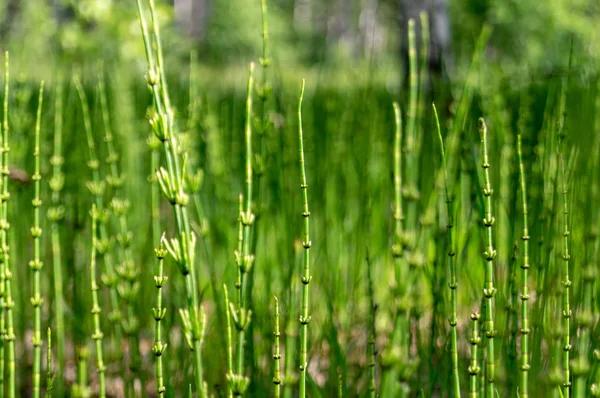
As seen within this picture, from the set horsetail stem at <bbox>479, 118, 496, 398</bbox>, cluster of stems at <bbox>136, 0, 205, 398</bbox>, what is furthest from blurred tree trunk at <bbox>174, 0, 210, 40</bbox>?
horsetail stem at <bbox>479, 118, 496, 398</bbox>

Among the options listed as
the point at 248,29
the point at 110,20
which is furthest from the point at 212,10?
the point at 110,20

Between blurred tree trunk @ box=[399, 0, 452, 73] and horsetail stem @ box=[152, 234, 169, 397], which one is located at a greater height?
blurred tree trunk @ box=[399, 0, 452, 73]

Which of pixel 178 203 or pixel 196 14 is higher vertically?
pixel 196 14

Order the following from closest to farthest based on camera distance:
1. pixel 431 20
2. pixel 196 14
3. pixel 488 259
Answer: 1. pixel 488 259
2. pixel 431 20
3. pixel 196 14

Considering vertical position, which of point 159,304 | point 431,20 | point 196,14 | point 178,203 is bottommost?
point 159,304

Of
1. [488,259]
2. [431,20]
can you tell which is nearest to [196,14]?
[431,20]

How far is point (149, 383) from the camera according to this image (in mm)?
1515

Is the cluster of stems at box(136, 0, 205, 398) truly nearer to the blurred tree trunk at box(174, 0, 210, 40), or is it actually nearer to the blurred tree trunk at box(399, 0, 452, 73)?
the blurred tree trunk at box(399, 0, 452, 73)

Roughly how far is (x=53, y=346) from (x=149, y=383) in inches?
9.7

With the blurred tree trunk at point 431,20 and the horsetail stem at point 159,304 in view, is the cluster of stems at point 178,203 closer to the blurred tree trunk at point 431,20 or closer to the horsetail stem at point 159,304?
the horsetail stem at point 159,304

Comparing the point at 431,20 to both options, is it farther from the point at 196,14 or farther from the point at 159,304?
the point at 196,14

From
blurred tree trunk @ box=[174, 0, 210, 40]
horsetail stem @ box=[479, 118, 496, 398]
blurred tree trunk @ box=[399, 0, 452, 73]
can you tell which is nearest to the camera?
horsetail stem @ box=[479, 118, 496, 398]

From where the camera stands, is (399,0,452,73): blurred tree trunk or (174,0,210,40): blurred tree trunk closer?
(399,0,452,73): blurred tree trunk

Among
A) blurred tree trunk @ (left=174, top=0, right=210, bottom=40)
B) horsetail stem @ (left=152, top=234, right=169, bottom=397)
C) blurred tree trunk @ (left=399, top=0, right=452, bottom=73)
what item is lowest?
horsetail stem @ (left=152, top=234, right=169, bottom=397)
